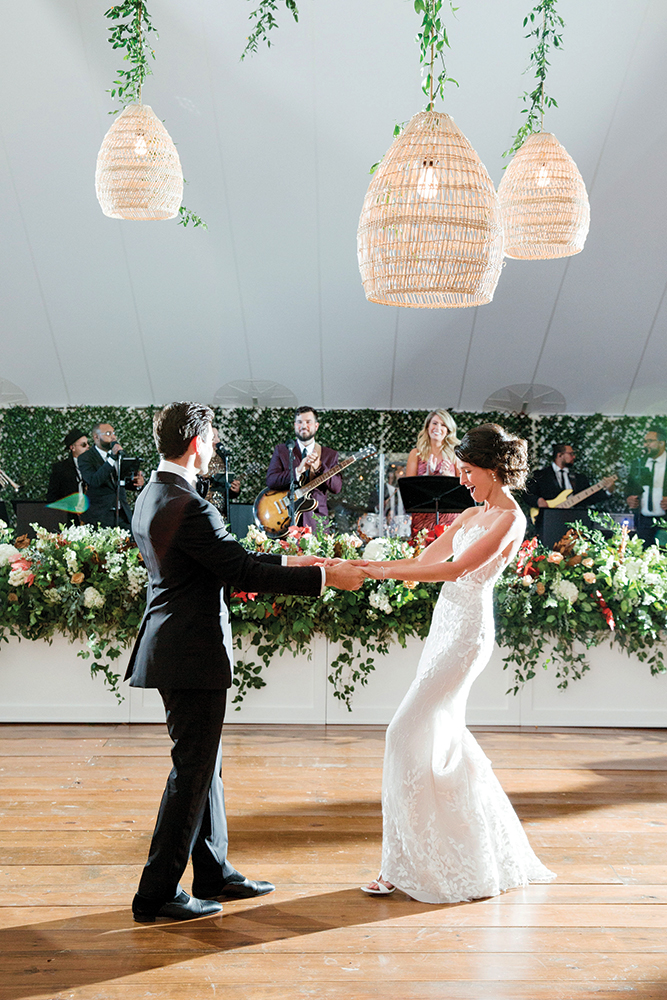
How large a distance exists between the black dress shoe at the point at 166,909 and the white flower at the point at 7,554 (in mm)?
2822

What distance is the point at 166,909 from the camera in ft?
9.02

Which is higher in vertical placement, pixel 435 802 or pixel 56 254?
pixel 56 254

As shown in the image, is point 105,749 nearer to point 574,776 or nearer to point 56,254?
point 574,776

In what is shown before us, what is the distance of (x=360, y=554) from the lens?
5223 mm

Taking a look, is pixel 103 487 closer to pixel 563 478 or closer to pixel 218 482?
pixel 218 482

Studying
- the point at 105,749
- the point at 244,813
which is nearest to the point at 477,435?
the point at 244,813

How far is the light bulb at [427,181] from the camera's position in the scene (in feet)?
9.28

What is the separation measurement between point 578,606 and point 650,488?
4.10m

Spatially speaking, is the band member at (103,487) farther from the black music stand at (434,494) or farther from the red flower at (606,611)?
the red flower at (606,611)

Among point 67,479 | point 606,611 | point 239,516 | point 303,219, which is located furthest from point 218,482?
point 606,611

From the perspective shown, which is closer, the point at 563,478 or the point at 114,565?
the point at 114,565

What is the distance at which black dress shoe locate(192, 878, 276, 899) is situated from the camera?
291 cm

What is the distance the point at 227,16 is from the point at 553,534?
5.28 meters

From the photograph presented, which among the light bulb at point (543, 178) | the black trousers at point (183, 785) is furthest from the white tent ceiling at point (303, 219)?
the black trousers at point (183, 785)
